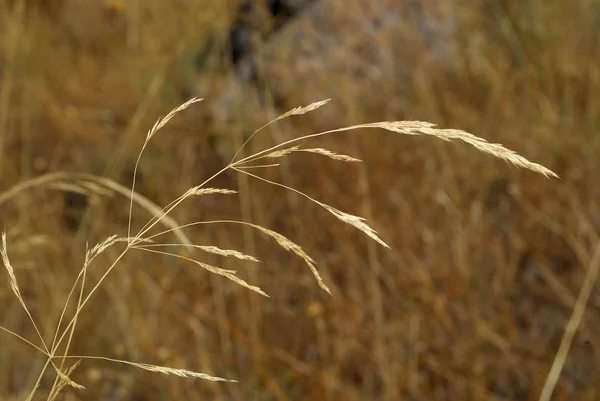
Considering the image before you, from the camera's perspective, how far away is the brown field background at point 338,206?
5.82ft

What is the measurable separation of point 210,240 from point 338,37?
102 centimetres

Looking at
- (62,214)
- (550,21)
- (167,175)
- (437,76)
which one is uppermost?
(550,21)

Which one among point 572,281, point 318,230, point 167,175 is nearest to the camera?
point 572,281

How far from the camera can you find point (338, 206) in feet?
7.65

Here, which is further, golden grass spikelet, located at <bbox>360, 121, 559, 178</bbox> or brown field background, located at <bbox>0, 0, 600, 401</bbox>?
brown field background, located at <bbox>0, 0, 600, 401</bbox>

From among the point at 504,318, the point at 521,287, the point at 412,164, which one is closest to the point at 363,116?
the point at 412,164

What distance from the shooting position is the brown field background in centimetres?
177

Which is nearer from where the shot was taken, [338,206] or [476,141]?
[476,141]

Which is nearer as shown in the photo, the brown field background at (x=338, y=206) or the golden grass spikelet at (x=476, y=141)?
the golden grass spikelet at (x=476, y=141)

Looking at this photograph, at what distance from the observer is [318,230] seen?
2.27 m

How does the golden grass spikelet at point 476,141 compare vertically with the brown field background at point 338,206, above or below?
above

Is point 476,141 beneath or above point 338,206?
above

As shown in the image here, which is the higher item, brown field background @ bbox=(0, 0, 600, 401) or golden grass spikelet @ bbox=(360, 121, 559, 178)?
golden grass spikelet @ bbox=(360, 121, 559, 178)

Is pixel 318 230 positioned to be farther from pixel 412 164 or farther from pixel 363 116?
pixel 363 116
